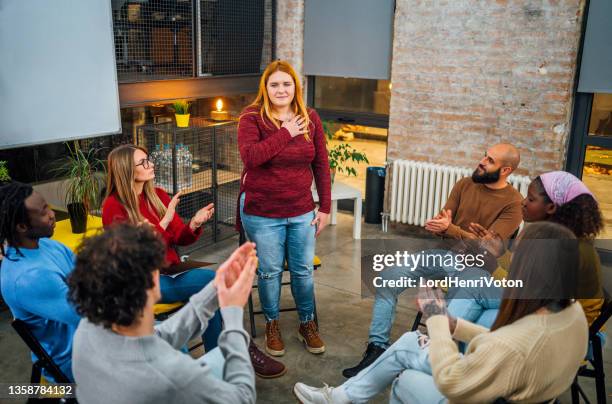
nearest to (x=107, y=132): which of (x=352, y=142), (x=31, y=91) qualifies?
(x=31, y=91)

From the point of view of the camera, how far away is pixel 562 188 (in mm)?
2578

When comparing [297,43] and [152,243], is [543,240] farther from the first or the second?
[297,43]

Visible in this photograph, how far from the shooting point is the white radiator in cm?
522

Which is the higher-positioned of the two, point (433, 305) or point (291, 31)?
point (291, 31)

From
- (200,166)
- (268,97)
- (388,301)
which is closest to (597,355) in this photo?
(388,301)

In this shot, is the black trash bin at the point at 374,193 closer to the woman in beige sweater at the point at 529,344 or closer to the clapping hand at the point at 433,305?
the clapping hand at the point at 433,305

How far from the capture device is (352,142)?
6.20 meters

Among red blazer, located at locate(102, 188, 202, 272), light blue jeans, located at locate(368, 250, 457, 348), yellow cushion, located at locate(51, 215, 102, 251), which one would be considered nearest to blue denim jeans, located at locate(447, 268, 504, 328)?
light blue jeans, located at locate(368, 250, 457, 348)

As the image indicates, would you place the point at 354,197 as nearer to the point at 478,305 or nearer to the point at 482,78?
the point at 482,78

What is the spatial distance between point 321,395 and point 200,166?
2834 mm

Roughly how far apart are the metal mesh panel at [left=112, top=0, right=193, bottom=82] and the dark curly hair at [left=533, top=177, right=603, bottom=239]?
3601 mm

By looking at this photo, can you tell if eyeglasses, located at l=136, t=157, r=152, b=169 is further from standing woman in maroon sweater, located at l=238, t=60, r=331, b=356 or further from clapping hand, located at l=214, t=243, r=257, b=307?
clapping hand, located at l=214, t=243, r=257, b=307

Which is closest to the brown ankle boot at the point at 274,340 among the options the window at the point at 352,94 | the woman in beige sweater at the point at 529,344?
the woman in beige sweater at the point at 529,344

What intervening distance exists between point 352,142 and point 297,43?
1176 mm
